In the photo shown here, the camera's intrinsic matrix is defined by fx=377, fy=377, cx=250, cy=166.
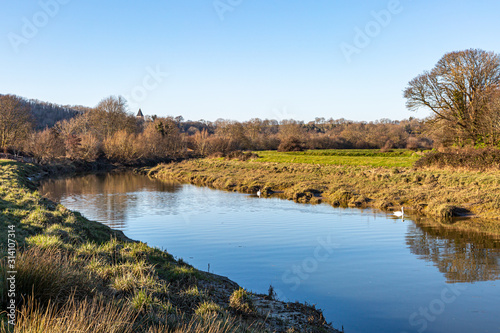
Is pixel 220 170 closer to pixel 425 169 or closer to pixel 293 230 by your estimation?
pixel 425 169

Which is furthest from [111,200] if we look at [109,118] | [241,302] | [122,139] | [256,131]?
[256,131]

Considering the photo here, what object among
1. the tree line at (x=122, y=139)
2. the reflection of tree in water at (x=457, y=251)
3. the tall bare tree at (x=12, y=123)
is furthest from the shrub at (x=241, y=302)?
the tall bare tree at (x=12, y=123)

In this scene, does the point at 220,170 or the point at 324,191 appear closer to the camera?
the point at 324,191

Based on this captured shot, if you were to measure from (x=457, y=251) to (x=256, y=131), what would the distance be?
8369 centimetres

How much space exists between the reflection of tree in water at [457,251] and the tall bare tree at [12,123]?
177 ft

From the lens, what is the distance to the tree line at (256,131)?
2948cm

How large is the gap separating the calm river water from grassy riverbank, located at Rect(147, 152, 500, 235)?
225 centimetres

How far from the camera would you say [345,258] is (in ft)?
39.5

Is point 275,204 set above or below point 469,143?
below

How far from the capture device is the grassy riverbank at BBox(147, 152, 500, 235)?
18281mm

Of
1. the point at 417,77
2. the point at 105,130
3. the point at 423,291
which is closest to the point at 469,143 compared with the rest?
the point at 417,77

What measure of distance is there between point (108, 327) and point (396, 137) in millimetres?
74685

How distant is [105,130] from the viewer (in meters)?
73.5

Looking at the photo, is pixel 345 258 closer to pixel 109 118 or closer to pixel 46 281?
pixel 46 281
